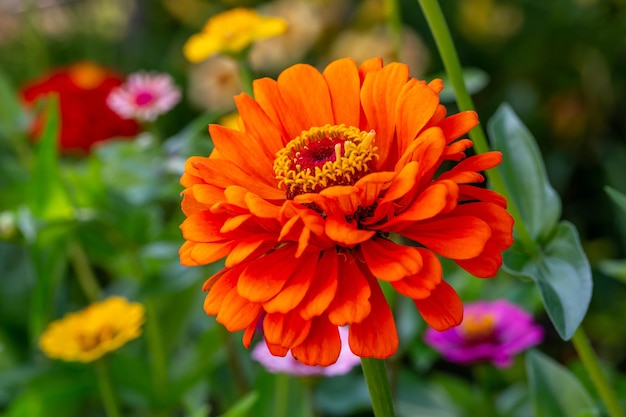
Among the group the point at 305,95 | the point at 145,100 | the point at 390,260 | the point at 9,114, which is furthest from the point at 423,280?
the point at 9,114

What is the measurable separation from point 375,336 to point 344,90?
12cm

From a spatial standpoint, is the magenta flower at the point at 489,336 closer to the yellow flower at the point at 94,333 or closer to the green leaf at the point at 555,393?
the green leaf at the point at 555,393

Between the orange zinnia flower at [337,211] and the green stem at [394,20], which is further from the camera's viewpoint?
the green stem at [394,20]

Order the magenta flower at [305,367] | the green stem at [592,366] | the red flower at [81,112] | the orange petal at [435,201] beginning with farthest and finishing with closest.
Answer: the red flower at [81,112], the magenta flower at [305,367], the green stem at [592,366], the orange petal at [435,201]

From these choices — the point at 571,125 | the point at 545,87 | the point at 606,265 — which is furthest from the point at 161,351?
the point at 545,87

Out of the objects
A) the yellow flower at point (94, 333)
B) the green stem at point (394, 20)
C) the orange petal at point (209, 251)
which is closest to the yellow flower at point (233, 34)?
the green stem at point (394, 20)

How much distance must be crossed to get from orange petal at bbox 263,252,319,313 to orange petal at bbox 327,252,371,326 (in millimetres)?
12

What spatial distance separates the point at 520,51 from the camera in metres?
1.38

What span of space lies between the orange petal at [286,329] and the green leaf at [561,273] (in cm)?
13

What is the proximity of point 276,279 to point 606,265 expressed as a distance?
39 centimetres

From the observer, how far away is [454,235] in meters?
0.30

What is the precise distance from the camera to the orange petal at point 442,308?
0.30 metres

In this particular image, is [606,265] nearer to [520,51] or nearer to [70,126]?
[70,126]

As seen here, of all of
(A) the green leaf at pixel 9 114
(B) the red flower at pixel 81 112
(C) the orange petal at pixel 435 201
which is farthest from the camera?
(B) the red flower at pixel 81 112
